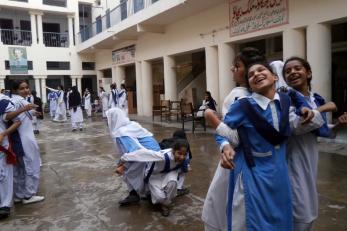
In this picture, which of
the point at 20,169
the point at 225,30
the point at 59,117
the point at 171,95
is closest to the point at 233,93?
the point at 20,169

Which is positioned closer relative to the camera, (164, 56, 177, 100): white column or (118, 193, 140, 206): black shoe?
(118, 193, 140, 206): black shoe

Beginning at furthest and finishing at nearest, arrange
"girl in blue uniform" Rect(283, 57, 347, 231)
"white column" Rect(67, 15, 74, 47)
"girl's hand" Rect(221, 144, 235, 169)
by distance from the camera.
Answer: "white column" Rect(67, 15, 74, 47)
"girl in blue uniform" Rect(283, 57, 347, 231)
"girl's hand" Rect(221, 144, 235, 169)

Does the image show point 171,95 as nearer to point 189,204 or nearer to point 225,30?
point 225,30

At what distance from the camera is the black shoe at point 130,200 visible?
4.22 metres

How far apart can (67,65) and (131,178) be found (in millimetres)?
21686

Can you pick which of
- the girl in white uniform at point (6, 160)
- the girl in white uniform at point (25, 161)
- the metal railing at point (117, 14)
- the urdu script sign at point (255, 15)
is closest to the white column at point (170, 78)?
the metal railing at point (117, 14)

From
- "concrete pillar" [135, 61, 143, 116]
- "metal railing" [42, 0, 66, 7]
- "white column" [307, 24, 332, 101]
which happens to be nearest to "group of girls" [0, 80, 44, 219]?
"white column" [307, 24, 332, 101]

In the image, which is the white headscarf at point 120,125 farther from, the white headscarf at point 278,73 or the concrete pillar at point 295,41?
the concrete pillar at point 295,41

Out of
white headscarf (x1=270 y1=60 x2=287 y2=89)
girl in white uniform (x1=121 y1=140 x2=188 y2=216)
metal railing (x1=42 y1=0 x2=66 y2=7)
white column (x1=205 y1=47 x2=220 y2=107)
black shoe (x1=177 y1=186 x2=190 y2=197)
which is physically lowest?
black shoe (x1=177 y1=186 x2=190 y2=197)

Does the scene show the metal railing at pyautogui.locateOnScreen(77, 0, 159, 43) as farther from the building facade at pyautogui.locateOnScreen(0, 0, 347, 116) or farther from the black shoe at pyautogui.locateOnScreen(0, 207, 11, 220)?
the black shoe at pyautogui.locateOnScreen(0, 207, 11, 220)

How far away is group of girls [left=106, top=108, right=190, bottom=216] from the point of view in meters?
3.81

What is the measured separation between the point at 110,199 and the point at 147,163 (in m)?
0.93

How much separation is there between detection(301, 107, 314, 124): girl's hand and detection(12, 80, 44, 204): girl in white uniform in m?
3.49

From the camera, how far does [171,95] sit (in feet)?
48.5
